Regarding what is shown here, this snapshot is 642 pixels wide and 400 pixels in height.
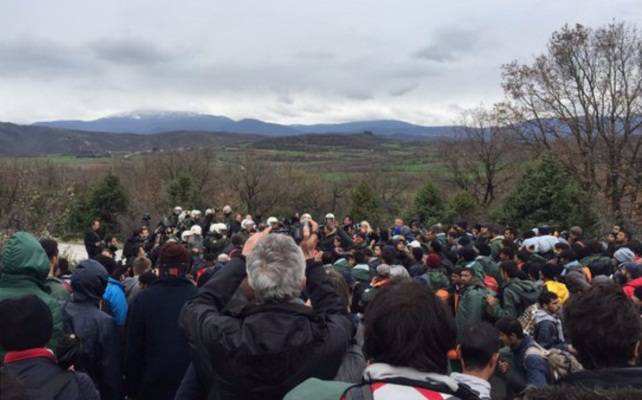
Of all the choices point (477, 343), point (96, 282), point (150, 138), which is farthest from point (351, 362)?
point (150, 138)

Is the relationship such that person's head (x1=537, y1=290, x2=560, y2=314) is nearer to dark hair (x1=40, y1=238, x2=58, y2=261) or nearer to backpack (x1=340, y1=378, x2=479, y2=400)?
backpack (x1=340, y1=378, x2=479, y2=400)

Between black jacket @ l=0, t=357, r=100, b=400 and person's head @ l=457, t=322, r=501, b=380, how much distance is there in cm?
231

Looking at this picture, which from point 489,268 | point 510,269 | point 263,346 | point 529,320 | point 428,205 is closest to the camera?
point 263,346

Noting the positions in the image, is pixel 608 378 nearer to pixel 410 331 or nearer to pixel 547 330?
pixel 410 331

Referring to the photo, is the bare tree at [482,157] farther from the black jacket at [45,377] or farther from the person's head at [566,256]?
the black jacket at [45,377]

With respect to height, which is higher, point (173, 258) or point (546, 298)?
point (173, 258)

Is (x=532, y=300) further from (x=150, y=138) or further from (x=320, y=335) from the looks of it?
(x=150, y=138)

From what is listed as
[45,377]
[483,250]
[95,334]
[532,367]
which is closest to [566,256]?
[483,250]

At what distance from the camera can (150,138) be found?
443 feet

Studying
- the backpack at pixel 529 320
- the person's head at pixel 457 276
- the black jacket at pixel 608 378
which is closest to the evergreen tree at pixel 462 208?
the person's head at pixel 457 276

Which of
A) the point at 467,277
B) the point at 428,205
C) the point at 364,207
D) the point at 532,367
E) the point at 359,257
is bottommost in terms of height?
the point at 364,207

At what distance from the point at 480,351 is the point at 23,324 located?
8.90ft

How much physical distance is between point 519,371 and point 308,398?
308cm

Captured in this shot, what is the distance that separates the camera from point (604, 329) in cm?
270
